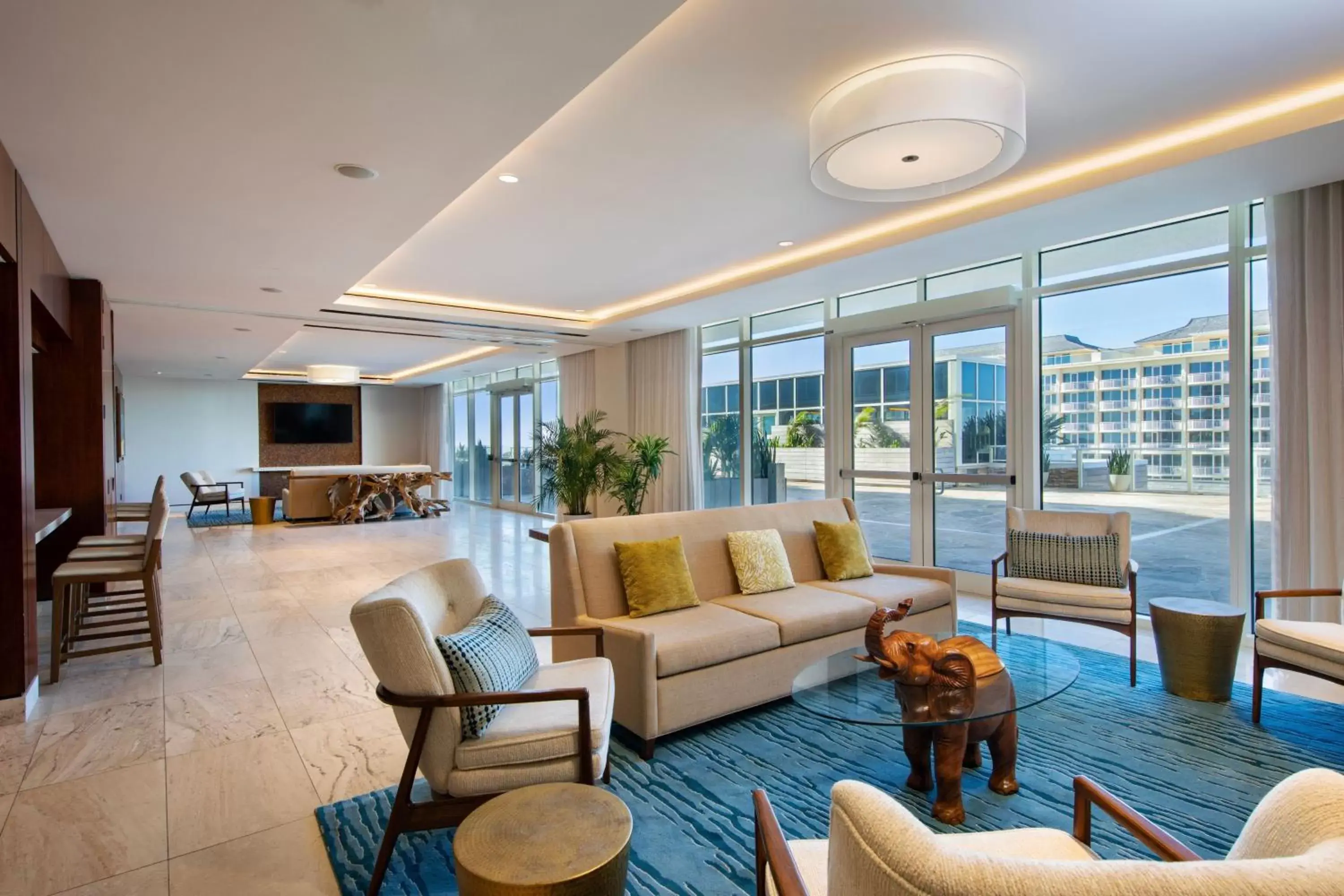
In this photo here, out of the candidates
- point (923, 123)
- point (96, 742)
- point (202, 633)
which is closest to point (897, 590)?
point (923, 123)

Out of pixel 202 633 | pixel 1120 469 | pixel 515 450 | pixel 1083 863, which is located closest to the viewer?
pixel 1083 863

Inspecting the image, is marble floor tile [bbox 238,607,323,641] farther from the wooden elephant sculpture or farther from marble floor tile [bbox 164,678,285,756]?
the wooden elephant sculpture

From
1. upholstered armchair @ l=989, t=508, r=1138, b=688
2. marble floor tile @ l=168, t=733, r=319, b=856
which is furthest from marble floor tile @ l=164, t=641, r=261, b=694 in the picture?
upholstered armchair @ l=989, t=508, r=1138, b=688

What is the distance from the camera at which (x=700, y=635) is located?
9.96ft

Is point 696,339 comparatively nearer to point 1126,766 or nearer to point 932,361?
point 932,361

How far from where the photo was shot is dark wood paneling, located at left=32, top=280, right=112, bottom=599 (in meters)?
5.30

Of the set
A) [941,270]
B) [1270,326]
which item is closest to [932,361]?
[941,270]

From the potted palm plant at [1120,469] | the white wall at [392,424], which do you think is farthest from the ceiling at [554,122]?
the white wall at [392,424]

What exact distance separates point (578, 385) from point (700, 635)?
281 inches

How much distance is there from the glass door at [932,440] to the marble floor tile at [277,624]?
461cm

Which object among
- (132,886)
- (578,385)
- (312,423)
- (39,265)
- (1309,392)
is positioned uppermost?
(39,265)

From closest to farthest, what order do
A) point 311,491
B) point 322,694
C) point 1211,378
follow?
point 322,694 < point 1211,378 < point 311,491

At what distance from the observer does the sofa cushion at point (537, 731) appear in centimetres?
208

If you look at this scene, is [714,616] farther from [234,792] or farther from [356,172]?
[356,172]
